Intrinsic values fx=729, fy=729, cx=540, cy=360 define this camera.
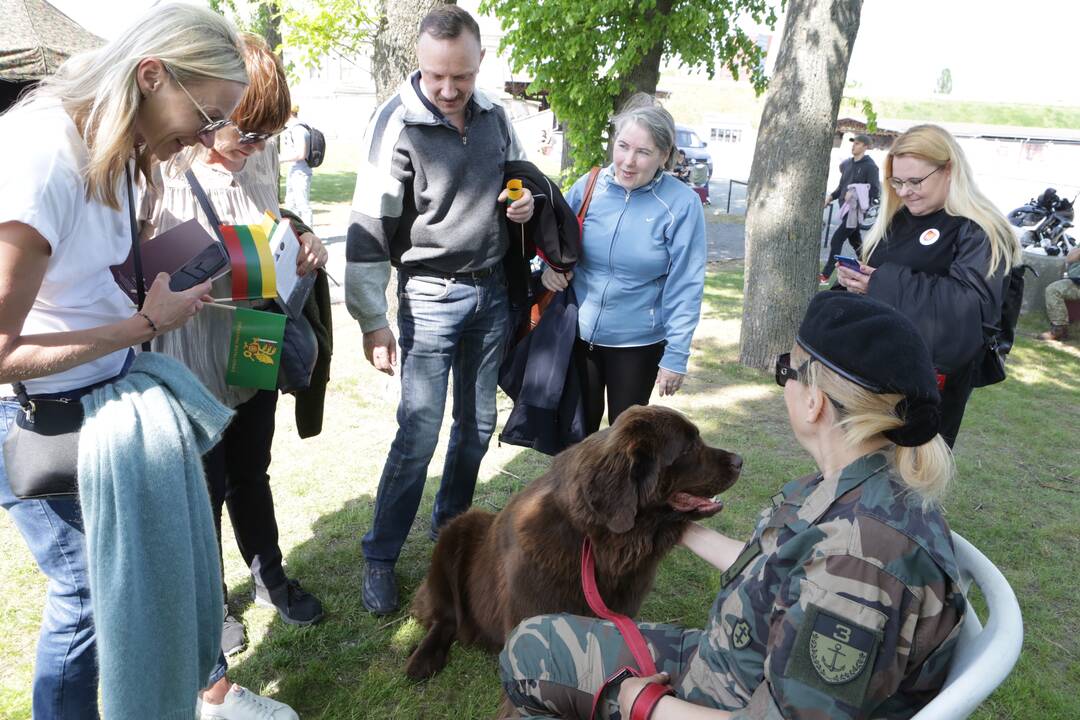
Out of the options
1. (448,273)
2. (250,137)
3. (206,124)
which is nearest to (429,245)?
(448,273)

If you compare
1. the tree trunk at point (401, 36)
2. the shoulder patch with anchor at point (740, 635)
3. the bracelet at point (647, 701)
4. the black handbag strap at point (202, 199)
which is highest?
the tree trunk at point (401, 36)

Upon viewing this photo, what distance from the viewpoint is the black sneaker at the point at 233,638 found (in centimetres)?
302

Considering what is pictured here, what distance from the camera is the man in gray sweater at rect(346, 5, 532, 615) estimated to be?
2.99 metres

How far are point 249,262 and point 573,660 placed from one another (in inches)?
64.4

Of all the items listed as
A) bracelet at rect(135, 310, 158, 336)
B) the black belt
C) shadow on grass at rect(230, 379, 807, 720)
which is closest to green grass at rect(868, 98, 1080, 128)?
shadow on grass at rect(230, 379, 807, 720)

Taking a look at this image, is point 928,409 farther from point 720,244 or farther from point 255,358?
point 720,244

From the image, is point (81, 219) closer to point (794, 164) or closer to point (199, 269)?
point (199, 269)

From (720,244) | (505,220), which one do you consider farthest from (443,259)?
(720,244)

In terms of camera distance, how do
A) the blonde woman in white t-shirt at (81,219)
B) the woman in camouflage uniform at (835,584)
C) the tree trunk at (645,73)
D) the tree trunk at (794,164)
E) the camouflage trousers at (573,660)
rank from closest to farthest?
the woman in camouflage uniform at (835,584) < the blonde woman in white t-shirt at (81,219) < the camouflage trousers at (573,660) < the tree trunk at (794,164) < the tree trunk at (645,73)

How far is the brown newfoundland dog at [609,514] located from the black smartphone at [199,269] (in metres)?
1.27

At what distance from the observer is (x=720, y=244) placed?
15750 mm

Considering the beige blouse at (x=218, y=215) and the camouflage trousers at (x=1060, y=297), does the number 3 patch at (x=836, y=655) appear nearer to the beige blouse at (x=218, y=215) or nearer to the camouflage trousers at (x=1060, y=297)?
the beige blouse at (x=218, y=215)

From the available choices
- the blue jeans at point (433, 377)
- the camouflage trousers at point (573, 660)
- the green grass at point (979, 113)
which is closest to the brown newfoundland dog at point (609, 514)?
the camouflage trousers at point (573, 660)

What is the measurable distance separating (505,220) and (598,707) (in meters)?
2.08
